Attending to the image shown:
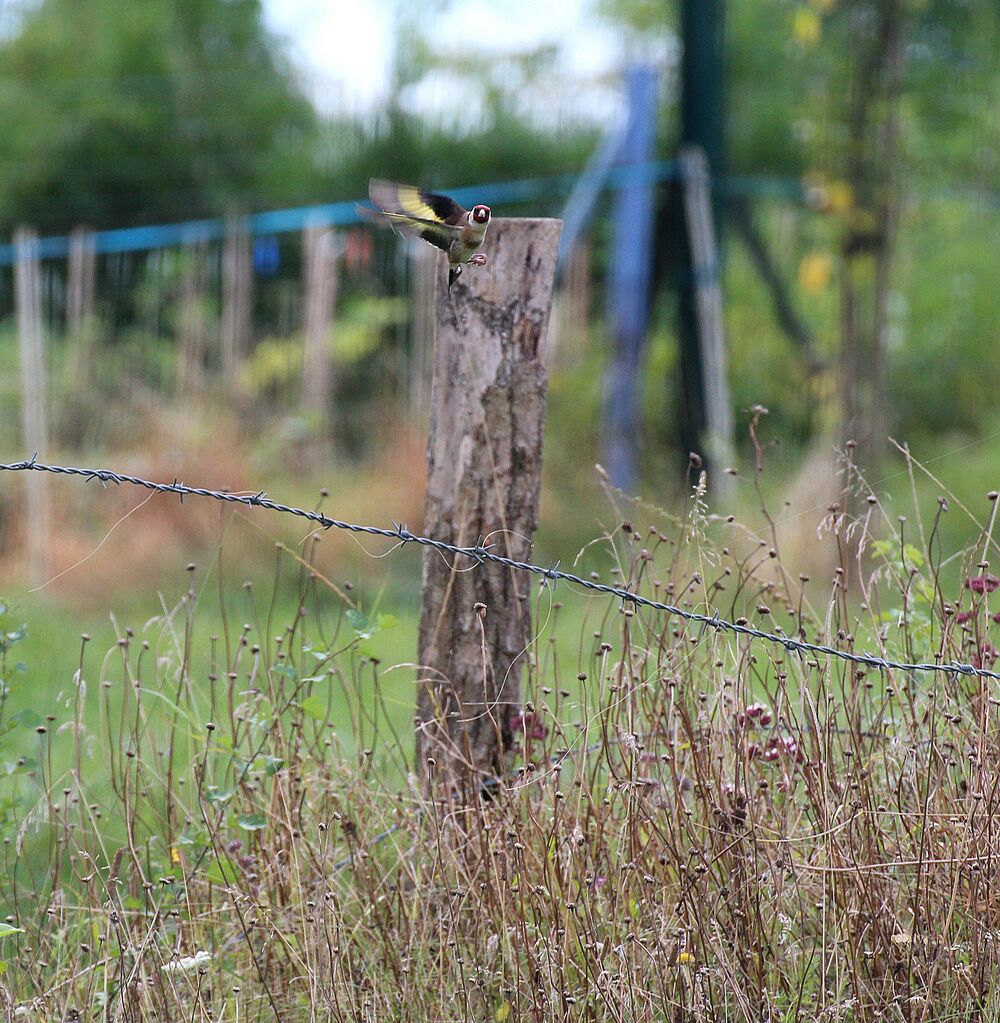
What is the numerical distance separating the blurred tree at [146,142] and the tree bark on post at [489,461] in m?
10.3

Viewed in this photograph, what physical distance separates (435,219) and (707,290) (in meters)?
5.37

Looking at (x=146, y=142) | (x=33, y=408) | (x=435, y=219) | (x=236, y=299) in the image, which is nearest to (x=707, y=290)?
(x=236, y=299)

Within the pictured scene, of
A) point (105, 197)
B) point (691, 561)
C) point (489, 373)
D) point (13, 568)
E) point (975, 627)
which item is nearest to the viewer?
point (975, 627)

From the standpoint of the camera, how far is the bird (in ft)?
9.11

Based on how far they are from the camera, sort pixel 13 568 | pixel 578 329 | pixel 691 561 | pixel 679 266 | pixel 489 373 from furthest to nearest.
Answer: pixel 578 329
pixel 679 266
pixel 13 568
pixel 489 373
pixel 691 561

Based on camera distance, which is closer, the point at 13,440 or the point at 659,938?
the point at 659,938

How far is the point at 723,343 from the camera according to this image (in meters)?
8.32

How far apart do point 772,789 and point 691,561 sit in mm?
545

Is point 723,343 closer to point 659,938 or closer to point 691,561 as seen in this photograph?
point 691,561

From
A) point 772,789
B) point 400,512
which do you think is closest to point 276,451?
point 400,512

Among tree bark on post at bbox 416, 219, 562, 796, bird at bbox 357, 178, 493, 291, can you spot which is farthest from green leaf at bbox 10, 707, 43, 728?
bird at bbox 357, 178, 493, 291

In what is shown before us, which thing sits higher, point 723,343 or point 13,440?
point 723,343

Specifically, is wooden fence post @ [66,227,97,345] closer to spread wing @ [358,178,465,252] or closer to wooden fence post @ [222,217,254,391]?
wooden fence post @ [222,217,254,391]

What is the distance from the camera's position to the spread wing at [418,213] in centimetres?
276
